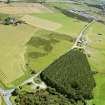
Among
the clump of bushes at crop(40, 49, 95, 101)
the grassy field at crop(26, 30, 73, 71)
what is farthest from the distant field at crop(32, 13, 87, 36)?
the clump of bushes at crop(40, 49, 95, 101)

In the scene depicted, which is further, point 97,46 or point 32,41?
point 97,46

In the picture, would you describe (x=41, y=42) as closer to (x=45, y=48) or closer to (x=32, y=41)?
(x=32, y=41)

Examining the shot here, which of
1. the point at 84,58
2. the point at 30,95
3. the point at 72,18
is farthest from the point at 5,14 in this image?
the point at 30,95

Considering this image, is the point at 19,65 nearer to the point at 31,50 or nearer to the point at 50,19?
the point at 31,50

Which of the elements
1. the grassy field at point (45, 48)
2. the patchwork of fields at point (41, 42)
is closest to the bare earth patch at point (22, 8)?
the patchwork of fields at point (41, 42)

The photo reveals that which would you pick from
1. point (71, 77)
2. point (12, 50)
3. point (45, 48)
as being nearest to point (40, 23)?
point (45, 48)

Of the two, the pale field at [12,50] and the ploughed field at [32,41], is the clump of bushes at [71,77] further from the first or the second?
the pale field at [12,50]

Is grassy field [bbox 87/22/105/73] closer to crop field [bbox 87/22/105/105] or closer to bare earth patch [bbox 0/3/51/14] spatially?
crop field [bbox 87/22/105/105]
